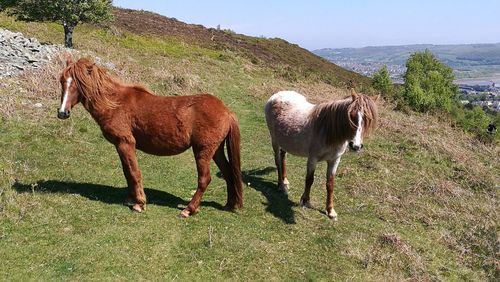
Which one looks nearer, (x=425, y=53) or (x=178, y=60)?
(x=178, y=60)

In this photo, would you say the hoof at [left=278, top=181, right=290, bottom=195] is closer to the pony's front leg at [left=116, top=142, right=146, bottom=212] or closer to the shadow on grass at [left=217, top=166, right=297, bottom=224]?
the shadow on grass at [left=217, top=166, right=297, bottom=224]

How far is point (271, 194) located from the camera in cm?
968

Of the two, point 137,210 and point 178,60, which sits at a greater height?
point 178,60

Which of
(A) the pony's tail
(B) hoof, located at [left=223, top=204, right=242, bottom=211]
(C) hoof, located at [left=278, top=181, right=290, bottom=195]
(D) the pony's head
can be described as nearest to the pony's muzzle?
(D) the pony's head

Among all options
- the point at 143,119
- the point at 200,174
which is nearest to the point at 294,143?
the point at 200,174

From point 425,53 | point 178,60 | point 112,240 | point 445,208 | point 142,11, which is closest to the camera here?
point 112,240

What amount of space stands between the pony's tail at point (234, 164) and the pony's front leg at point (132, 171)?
1.61 metres

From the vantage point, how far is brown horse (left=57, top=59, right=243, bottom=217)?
7211mm

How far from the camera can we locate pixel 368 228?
828cm

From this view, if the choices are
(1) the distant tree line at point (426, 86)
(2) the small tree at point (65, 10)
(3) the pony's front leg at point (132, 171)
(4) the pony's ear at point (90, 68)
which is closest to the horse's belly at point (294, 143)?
(3) the pony's front leg at point (132, 171)

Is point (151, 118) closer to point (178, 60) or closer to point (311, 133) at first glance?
point (311, 133)

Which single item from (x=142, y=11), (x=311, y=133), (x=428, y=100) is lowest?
(x=428, y=100)

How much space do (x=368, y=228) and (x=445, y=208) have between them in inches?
97.5

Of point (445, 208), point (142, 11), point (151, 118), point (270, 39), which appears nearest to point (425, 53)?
point (270, 39)
